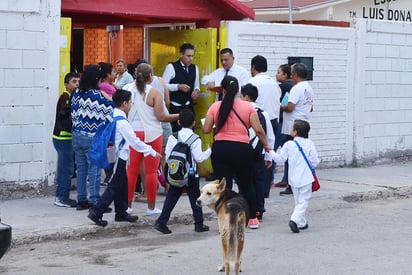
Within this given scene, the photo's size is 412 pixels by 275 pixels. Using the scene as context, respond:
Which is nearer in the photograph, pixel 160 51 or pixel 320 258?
pixel 320 258

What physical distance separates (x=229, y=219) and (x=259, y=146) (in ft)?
8.71

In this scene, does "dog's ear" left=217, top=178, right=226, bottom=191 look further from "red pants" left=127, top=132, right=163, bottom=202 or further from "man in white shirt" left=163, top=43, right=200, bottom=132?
"man in white shirt" left=163, top=43, right=200, bottom=132

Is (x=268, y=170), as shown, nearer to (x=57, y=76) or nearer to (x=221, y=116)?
(x=221, y=116)

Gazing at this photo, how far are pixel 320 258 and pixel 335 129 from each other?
7105mm

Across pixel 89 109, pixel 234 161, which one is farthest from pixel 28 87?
pixel 234 161

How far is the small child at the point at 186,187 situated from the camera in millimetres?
9898

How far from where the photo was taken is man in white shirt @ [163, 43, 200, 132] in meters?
13.1

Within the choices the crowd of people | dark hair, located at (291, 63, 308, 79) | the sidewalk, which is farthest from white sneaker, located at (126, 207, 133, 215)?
dark hair, located at (291, 63, 308, 79)

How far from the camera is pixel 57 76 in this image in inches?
471

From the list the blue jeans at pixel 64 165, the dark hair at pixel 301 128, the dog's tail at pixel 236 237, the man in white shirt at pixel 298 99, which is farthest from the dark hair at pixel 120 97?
the man in white shirt at pixel 298 99

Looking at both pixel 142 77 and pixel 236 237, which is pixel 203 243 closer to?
pixel 236 237

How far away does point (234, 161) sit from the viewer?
32.7 feet

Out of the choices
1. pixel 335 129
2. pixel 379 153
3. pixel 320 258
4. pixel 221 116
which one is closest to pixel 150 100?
pixel 221 116

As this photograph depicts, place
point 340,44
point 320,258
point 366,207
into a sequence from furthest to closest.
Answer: point 340,44 < point 366,207 < point 320,258
